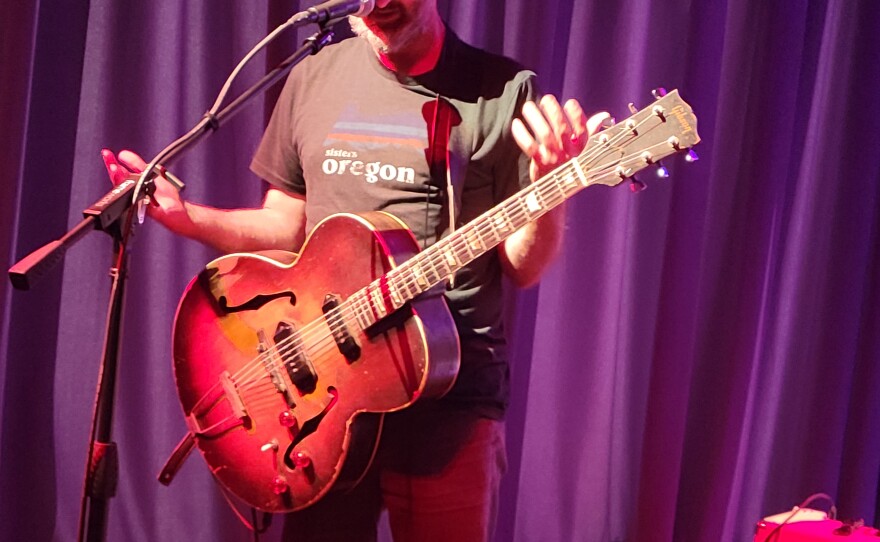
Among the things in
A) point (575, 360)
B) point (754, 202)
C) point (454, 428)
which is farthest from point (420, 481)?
point (754, 202)

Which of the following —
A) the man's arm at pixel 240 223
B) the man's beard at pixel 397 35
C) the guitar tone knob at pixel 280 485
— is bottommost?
the guitar tone knob at pixel 280 485

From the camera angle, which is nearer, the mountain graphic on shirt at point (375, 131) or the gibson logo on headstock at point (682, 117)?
the gibson logo on headstock at point (682, 117)

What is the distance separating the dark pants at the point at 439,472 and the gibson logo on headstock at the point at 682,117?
60 cm

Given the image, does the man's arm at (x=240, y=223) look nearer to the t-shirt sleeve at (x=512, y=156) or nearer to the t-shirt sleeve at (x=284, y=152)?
the t-shirt sleeve at (x=284, y=152)

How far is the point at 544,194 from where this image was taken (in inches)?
57.3

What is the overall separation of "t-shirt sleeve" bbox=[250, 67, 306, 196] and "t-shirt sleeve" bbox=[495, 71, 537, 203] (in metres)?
0.43

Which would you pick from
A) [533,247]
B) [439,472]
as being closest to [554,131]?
[533,247]

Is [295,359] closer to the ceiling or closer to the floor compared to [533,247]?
closer to the floor

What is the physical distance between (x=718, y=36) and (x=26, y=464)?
230cm

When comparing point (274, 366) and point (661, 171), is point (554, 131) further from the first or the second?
point (274, 366)

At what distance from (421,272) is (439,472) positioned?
1.15ft

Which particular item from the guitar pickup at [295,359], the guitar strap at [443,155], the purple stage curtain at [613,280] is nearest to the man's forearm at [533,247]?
the guitar strap at [443,155]

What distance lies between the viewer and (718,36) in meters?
2.61

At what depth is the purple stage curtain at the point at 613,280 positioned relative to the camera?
2.60m
